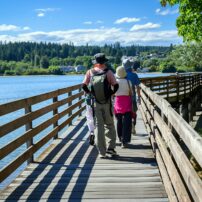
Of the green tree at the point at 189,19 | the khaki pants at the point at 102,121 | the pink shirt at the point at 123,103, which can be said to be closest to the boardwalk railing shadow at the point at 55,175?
the khaki pants at the point at 102,121

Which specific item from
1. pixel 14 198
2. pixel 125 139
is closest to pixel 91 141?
pixel 125 139

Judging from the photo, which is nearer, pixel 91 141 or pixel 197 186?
pixel 197 186

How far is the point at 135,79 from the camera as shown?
10234mm

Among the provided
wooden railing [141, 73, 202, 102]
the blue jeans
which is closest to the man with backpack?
the blue jeans

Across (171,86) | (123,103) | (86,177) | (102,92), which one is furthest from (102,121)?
(171,86)

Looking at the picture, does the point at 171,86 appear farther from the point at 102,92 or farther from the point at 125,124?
the point at 102,92

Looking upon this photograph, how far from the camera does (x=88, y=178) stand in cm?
654

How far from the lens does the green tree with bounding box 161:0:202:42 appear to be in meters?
18.7

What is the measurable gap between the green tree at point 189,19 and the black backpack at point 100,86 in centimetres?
1209

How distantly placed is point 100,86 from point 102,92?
0.43ft

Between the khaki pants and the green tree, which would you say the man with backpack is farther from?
the green tree

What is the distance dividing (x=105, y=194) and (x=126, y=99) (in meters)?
3.55

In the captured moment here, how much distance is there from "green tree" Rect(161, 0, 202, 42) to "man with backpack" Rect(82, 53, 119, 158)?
1191 cm

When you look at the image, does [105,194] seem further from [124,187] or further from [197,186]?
[197,186]
